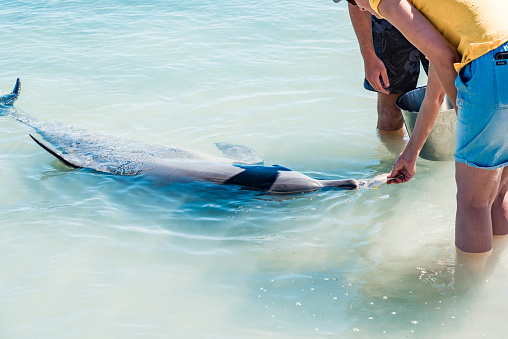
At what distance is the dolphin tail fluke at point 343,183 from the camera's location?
4.82 meters

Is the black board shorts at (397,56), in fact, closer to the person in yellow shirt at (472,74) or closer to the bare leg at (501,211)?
the bare leg at (501,211)

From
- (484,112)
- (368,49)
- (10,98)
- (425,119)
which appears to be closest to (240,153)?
(368,49)

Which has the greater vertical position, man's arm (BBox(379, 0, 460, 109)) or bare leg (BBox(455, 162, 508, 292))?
man's arm (BBox(379, 0, 460, 109))

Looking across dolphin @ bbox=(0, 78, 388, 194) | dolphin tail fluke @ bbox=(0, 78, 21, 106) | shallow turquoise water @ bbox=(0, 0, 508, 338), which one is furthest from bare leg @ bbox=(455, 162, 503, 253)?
dolphin tail fluke @ bbox=(0, 78, 21, 106)

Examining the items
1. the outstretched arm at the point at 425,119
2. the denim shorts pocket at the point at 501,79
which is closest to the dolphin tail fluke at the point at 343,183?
the outstretched arm at the point at 425,119

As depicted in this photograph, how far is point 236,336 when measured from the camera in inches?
128

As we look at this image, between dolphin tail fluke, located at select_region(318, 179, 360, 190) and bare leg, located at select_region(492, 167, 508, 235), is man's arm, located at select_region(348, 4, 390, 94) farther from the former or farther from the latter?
bare leg, located at select_region(492, 167, 508, 235)

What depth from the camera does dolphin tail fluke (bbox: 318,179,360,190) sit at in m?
4.82

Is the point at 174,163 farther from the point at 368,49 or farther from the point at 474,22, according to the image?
the point at 474,22

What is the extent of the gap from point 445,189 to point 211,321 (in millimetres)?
2594

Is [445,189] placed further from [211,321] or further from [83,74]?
[83,74]

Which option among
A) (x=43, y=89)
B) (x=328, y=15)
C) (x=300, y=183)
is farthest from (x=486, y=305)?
(x=328, y=15)

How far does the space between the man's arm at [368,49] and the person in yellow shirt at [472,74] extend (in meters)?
1.75

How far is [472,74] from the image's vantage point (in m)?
2.91
